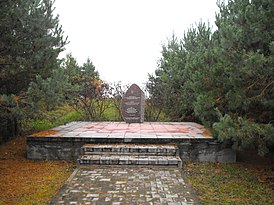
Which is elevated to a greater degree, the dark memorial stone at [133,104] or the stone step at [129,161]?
the dark memorial stone at [133,104]

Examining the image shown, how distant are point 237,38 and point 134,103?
558cm

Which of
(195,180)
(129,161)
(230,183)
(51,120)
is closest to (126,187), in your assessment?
(129,161)

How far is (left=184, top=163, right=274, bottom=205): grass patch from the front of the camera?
3.92 metres

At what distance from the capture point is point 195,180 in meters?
4.71

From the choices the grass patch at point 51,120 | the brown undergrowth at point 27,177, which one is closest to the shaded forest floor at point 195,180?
the brown undergrowth at point 27,177

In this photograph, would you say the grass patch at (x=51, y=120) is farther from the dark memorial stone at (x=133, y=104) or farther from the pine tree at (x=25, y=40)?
the dark memorial stone at (x=133, y=104)

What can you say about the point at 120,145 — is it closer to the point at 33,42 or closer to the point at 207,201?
the point at 207,201

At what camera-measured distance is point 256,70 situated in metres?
4.01

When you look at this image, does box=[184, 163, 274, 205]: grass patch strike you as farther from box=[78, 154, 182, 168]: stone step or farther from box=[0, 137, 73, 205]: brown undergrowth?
box=[0, 137, 73, 205]: brown undergrowth

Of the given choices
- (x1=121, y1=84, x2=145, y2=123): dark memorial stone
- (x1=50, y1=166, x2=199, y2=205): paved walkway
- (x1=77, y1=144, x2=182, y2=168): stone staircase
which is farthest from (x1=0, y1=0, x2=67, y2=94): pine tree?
(x1=121, y1=84, x2=145, y2=123): dark memorial stone

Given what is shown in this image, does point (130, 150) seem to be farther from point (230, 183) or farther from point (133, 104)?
point (133, 104)

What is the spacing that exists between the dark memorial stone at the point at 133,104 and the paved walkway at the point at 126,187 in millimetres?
4737

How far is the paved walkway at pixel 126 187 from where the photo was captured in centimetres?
365

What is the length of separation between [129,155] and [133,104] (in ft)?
14.2
